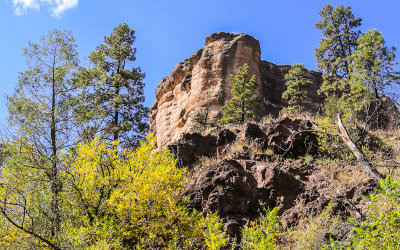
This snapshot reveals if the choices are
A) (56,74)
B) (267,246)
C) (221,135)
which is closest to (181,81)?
(221,135)

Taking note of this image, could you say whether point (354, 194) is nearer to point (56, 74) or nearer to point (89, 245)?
point (89, 245)

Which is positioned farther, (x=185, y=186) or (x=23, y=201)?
(x=185, y=186)

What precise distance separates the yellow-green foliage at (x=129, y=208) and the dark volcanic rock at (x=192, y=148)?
16.3 feet

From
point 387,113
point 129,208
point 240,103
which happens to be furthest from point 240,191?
point 240,103

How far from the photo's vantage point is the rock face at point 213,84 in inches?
1225

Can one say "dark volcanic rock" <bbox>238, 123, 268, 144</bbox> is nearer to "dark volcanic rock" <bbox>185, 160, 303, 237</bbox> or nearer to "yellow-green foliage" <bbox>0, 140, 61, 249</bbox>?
"dark volcanic rock" <bbox>185, 160, 303, 237</bbox>

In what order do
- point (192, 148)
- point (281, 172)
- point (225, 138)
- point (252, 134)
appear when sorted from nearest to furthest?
point (281, 172) < point (252, 134) < point (192, 148) < point (225, 138)

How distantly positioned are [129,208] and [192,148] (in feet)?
23.1

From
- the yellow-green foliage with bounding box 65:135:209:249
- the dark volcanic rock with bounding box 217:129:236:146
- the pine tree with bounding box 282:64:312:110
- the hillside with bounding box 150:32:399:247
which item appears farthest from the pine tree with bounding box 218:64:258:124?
the yellow-green foliage with bounding box 65:135:209:249

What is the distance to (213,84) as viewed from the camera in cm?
3166

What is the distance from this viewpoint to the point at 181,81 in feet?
121

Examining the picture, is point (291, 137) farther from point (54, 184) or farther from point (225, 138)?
point (54, 184)

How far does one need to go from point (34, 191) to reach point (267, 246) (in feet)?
20.0

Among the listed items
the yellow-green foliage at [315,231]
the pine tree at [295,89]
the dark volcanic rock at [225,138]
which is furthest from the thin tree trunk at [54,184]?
the pine tree at [295,89]
